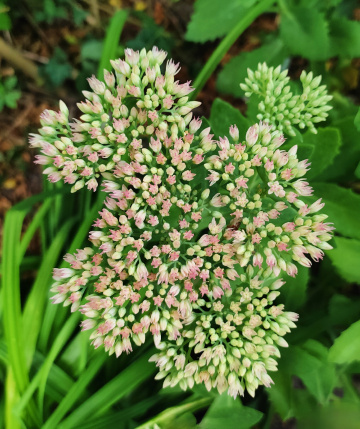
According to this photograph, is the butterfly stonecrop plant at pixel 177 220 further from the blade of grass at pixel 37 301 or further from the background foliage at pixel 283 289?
the blade of grass at pixel 37 301

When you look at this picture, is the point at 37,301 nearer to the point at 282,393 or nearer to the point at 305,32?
the point at 282,393

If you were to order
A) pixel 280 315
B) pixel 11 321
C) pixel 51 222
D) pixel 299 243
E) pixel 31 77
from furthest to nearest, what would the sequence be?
pixel 31 77, pixel 51 222, pixel 11 321, pixel 280 315, pixel 299 243

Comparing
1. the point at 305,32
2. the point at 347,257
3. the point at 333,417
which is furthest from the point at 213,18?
the point at 333,417

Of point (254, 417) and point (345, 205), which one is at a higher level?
point (345, 205)

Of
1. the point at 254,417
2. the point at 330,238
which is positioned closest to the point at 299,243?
the point at 330,238

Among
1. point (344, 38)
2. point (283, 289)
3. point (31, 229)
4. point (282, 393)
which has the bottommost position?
point (282, 393)

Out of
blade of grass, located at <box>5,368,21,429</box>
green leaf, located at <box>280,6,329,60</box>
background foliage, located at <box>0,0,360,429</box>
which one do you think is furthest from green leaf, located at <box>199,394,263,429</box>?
green leaf, located at <box>280,6,329,60</box>

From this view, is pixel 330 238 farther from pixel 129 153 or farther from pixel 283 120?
pixel 129 153
